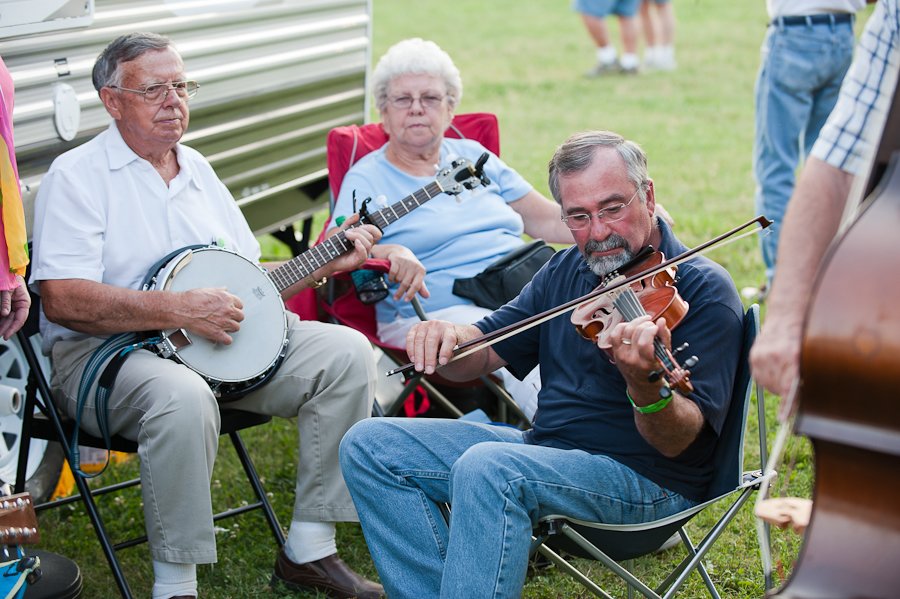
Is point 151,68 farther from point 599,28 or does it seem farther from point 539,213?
point 599,28

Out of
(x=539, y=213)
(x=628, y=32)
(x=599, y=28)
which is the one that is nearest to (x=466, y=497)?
(x=539, y=213)

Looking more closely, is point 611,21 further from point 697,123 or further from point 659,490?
point 659,490

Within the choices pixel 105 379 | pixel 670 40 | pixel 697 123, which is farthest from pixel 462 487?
pixel 670 40

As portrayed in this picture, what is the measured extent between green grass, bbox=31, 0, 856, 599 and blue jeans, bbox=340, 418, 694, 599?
444mm

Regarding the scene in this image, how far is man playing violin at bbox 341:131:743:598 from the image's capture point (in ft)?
8.04

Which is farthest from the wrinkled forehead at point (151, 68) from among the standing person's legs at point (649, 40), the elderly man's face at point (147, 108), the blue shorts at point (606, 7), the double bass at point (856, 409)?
the standing person's legs at point (649, 40)

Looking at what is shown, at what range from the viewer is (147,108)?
11.0 ft

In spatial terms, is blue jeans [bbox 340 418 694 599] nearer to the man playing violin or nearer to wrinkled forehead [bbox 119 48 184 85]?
the man playing violin

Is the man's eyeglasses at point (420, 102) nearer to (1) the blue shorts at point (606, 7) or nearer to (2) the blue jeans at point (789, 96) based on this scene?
(2) the blue jeans at point (789, 96)

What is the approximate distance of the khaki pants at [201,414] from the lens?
10.0 feet

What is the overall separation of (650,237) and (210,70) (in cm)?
229

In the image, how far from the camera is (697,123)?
34.3 ft

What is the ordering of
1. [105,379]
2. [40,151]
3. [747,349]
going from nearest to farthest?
[747,349] → [105,379] → [40,151]

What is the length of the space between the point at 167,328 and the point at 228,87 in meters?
1.65
